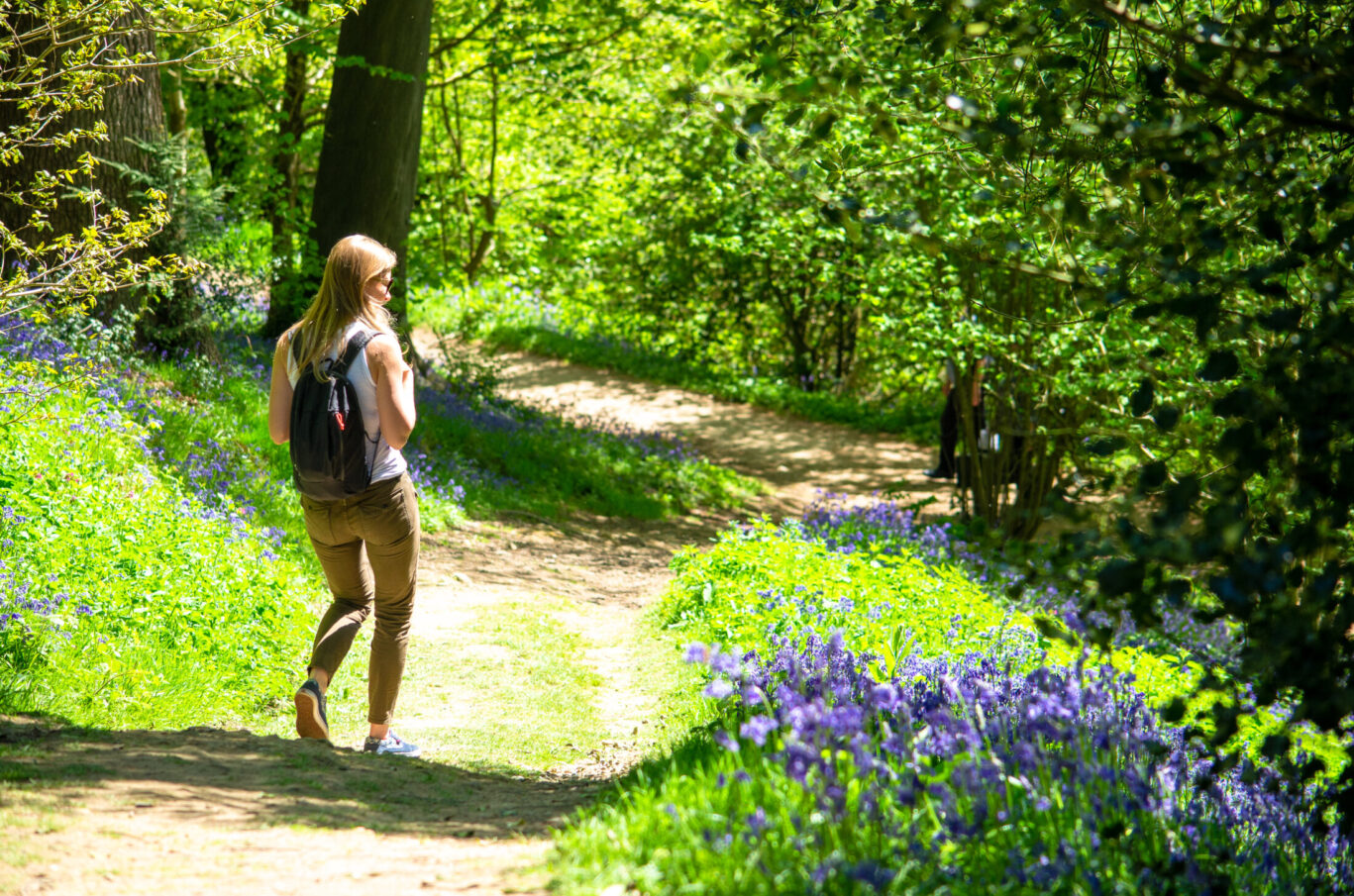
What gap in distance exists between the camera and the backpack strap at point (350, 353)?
4059 millimetres

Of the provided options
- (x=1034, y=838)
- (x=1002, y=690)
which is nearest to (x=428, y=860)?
(x=1034, y=838)

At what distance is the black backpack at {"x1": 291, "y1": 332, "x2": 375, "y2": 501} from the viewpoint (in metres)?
4.01

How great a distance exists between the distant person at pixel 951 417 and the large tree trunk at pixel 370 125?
544 centimetres

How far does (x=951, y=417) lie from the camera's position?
532 inches


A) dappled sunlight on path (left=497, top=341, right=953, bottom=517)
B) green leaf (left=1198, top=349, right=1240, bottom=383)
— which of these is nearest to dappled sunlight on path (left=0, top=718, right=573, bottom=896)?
green leaf (left=1198, top=349, right=1240, bottom=383)

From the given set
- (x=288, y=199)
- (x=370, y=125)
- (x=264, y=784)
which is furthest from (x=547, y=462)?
(x=264, y=784)

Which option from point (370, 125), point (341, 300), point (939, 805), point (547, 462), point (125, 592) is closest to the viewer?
point (939, 805)

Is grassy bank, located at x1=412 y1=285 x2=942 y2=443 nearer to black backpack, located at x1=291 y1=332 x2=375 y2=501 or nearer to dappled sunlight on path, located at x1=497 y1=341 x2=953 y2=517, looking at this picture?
dappled sunlight on path, located at x1=497 y1=341 x2=953 y2=517

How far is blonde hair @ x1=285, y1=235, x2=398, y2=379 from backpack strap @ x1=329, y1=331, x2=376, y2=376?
7cm

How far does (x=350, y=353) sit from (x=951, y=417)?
10.4m

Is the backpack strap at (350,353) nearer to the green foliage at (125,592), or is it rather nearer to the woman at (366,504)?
the woman at (366,504)

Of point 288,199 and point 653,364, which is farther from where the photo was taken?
point 653,364

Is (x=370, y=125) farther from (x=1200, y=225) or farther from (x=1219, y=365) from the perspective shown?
A: (x=1219, y=365)

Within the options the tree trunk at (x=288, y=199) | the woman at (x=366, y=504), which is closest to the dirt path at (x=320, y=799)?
the woman at (x=366, y=504)
